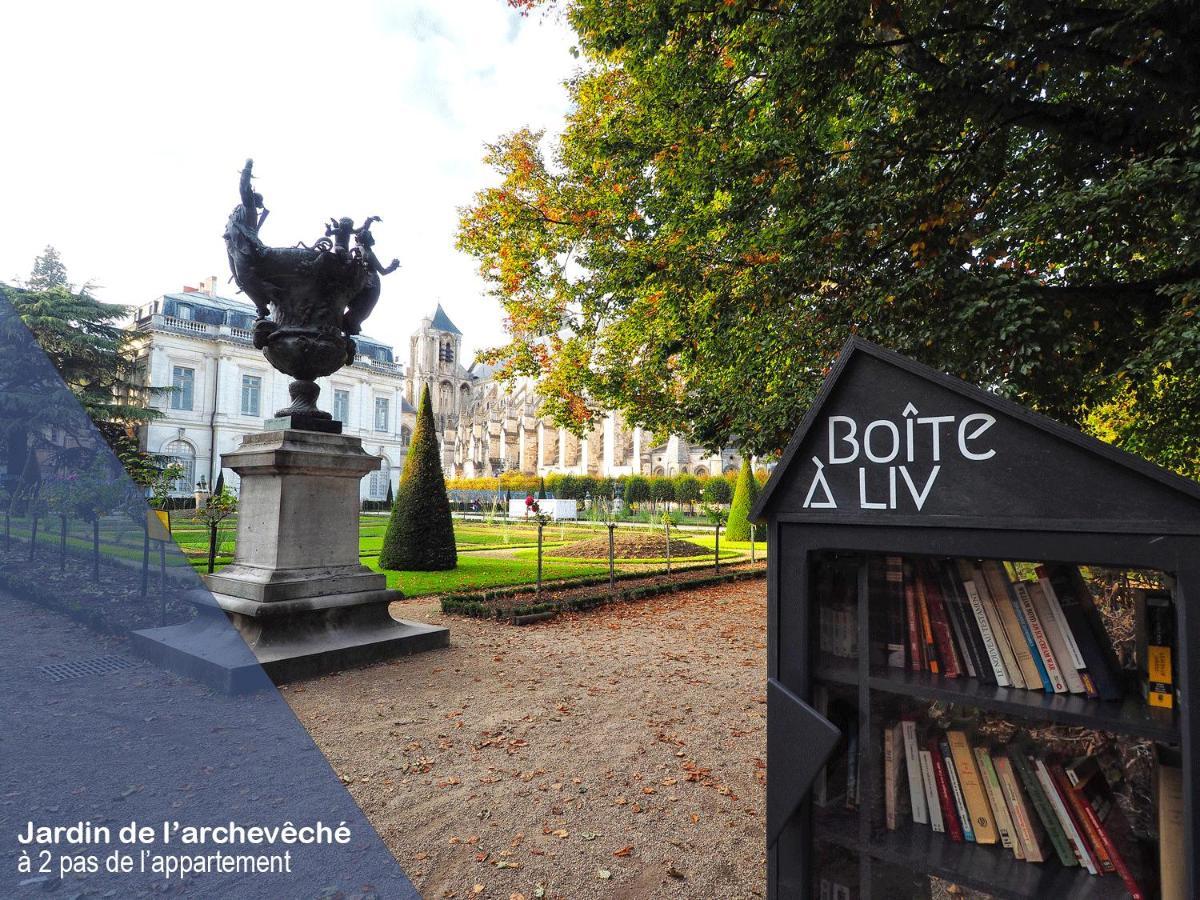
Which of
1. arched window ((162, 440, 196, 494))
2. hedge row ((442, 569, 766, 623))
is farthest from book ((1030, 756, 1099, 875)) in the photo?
arched window ((162, 440, 196, 494))

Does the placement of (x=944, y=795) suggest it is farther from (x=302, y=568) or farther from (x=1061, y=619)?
(x=302, y=568)

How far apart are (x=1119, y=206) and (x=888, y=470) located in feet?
13.0

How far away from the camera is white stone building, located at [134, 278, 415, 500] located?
113ft

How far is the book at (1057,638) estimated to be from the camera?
1624 mm

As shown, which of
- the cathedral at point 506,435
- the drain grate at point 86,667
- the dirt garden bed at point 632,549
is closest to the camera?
the drain grate at point 86,667

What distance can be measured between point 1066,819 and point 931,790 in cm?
31

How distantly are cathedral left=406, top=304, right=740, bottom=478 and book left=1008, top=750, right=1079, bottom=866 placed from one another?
96.4 feet

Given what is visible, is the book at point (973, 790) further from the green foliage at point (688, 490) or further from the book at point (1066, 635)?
the green foliage at point (688, 490)

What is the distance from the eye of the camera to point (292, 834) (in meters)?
3.06

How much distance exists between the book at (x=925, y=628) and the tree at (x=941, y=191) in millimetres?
3220

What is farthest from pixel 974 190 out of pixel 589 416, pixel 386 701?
pixel 589 416

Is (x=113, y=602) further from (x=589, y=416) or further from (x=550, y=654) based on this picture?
(x=589, y=416)

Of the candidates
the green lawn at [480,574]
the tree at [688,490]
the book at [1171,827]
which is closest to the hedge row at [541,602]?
the green lawn at [480,574]

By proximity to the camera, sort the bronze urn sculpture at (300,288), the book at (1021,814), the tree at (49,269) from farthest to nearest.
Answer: the tree at (49,269) < the bronze urn sculpture at (300,288) < the book at (1021,814)
